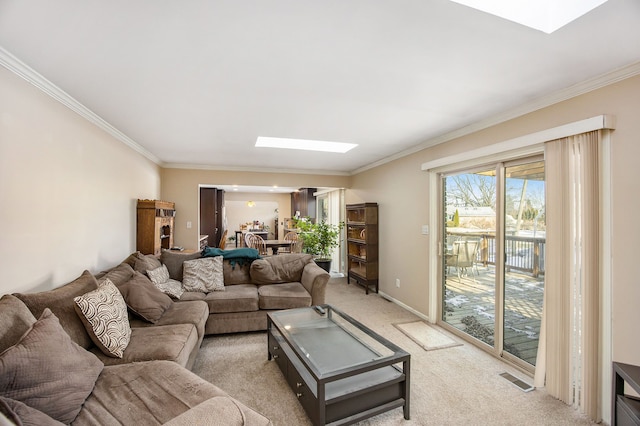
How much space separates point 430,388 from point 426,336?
104 centimetres

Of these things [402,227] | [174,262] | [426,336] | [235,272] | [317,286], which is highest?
[402,227]

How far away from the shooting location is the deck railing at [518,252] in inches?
100

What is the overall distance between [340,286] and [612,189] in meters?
4.29

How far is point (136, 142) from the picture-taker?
3.76m

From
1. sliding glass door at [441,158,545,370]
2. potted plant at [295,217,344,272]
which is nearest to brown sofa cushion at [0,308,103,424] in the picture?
sliding glass door at [441,158,545,370]

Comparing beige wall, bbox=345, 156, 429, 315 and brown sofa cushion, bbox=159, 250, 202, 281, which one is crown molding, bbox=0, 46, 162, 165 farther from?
beige wall, bbox=345, 156, 429, 315

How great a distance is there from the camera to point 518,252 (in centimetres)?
274

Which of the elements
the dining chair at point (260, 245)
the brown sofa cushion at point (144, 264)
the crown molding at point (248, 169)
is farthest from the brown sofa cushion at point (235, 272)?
the dining chair at point (260, 245)

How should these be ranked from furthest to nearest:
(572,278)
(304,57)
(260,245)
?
(260,245), (572,278), (304,57)

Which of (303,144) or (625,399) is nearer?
(625,399)

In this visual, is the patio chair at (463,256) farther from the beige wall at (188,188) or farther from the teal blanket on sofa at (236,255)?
the beige wall at (188,188)

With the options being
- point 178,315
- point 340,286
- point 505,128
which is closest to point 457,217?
point 505,128

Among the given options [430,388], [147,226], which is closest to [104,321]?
[147,226]

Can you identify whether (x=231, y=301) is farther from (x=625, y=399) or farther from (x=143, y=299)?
(x=625, y=399)
